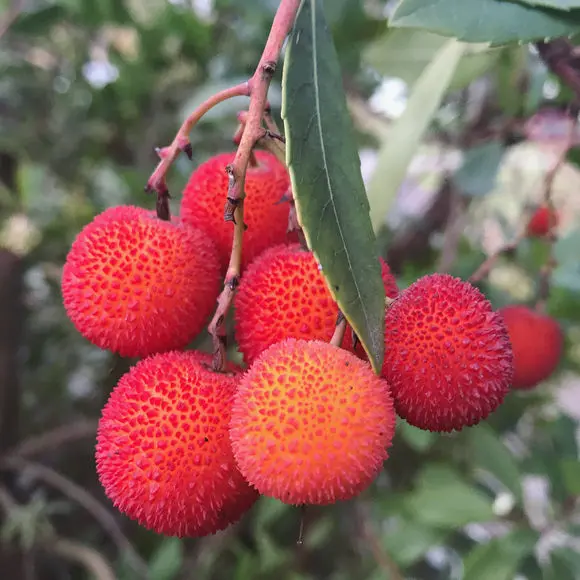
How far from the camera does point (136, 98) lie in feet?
4.22

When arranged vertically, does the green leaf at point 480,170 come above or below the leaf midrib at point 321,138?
below

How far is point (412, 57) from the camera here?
37.4 inches

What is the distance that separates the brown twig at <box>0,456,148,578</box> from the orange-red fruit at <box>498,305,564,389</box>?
0.67 m

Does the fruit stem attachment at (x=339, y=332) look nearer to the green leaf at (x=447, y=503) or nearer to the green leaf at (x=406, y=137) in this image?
the green leaf at (x=406, y=137)

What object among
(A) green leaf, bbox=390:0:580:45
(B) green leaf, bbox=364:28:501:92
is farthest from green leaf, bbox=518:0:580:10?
(B) green leaf, bbox=364:28:501:92

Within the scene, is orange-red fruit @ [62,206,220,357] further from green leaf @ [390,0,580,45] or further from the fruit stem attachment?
green leaf @ [390,0,580,45]

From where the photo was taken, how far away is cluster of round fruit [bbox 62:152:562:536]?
0.41 meters

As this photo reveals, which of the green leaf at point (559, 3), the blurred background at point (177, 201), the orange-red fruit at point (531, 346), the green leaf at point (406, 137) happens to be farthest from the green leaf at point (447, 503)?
the green leaf at point (559, 3)

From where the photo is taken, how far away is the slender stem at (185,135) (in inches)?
18.9

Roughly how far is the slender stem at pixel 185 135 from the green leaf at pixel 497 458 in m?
0.82

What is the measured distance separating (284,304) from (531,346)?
0.50 meters

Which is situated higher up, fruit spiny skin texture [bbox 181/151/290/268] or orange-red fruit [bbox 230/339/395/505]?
fruit spiny skin texture [bbox 181/151/290/268]

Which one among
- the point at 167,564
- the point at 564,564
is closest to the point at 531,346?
the point at 564,564

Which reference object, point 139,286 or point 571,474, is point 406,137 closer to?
point 139,286
